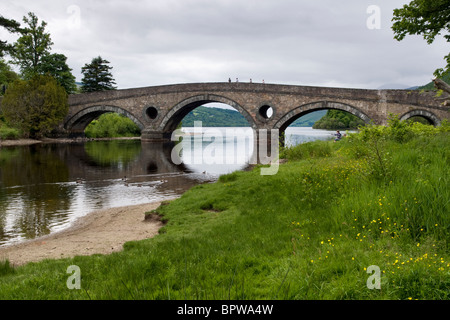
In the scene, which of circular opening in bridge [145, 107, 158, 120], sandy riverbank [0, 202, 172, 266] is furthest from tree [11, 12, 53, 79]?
sandy riverbank [0, 202, 172, 266]

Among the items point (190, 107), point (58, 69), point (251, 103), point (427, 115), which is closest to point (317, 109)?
point (251, 103)

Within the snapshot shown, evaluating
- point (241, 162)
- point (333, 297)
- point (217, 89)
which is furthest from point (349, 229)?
point (217, 89)

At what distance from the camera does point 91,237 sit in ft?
24.9

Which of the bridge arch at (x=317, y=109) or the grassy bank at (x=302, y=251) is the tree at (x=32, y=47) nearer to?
the bridge arch at (x=317, y=109)

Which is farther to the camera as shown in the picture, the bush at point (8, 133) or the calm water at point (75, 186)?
the bush at point (8, 133)

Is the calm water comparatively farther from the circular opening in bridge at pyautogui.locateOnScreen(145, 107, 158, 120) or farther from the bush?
the circular opening in bridge at pyautogui.locateOnScreen(145, 107, 158, 120)

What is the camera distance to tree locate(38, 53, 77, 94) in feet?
153

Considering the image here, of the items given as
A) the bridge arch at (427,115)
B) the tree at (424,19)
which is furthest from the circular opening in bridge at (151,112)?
the tree at (424,19)

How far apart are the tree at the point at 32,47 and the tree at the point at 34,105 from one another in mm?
8666

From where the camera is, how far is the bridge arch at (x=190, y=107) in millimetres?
35859

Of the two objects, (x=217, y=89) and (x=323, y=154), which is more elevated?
(x=217, y=89)

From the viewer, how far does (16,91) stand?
3678cm
